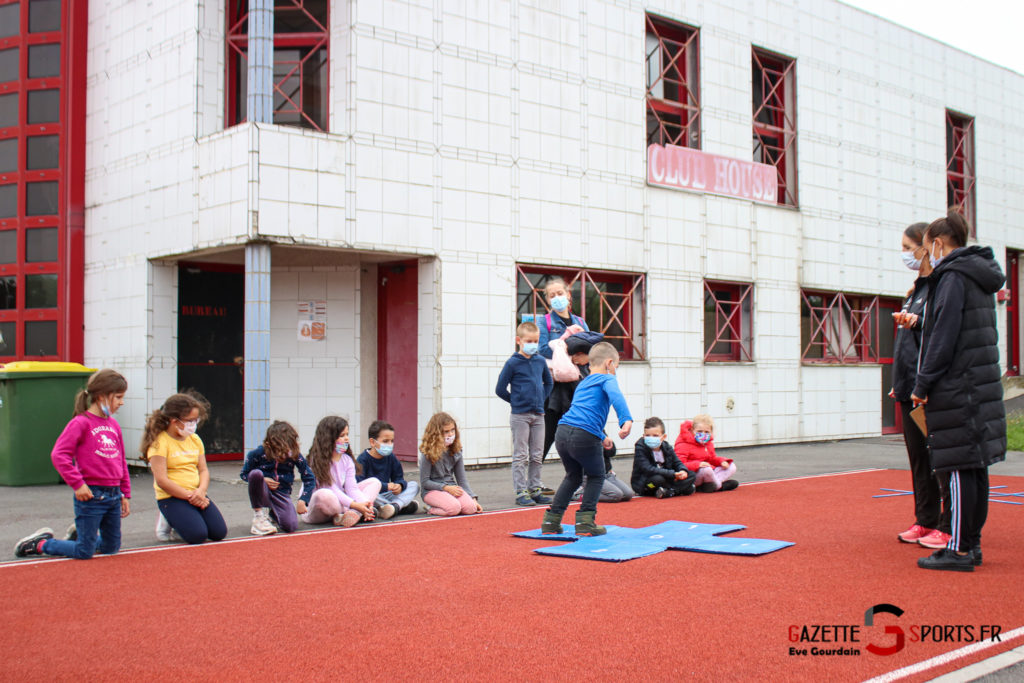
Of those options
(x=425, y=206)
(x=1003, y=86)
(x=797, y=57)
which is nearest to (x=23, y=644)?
(x=425, y=206)

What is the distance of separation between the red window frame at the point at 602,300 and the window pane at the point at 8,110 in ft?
26.0

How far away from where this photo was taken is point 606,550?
6.69 meters

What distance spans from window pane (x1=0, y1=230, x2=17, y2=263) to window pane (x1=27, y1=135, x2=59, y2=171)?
104 centimetres

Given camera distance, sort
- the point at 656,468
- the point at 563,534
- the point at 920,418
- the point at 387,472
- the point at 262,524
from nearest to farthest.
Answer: the point at 920,418, the point at 563,534, the point at 262,524, the point at 387,472, the point at 656,468

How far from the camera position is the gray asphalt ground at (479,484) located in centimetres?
853

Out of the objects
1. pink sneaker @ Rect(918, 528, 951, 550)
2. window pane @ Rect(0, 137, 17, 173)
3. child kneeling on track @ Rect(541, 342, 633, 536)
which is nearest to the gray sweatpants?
child kneeling on track @ Rect(541, 342, 633, 536)

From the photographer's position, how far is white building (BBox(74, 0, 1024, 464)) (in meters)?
12.4

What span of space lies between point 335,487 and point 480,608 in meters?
3.70

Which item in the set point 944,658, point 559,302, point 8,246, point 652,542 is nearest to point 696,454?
point 559,302

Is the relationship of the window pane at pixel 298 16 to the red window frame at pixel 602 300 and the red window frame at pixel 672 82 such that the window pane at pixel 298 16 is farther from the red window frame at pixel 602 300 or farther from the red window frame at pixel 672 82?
the red window frame at pixel 672 82

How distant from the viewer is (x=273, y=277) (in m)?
13.5

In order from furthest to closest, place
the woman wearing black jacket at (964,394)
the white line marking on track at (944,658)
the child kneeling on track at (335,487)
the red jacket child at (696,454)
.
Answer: the red jacket child at (696,454) < the child kneeling on track at (335,487) < the woman wearing black jacket at (964,394) < the white line marking on track at (944,658)

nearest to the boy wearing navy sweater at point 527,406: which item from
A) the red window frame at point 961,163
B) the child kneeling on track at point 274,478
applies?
the child kneeling on track at point 274,478

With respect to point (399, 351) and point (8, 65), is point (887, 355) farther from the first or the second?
point (8, 65)
